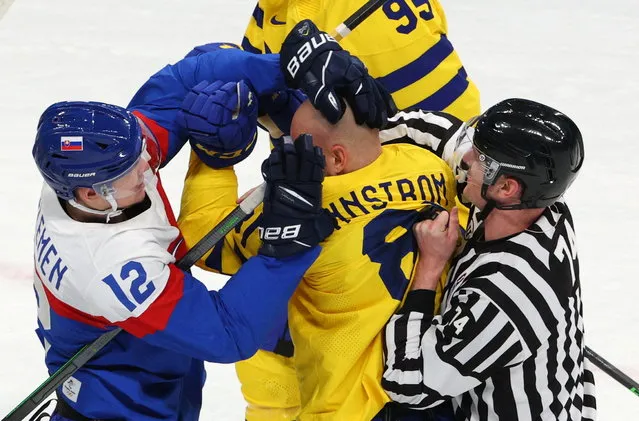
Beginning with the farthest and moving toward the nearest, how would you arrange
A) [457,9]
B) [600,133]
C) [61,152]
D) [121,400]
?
[457,9]
[600,133]
[121,400]
[61,152]

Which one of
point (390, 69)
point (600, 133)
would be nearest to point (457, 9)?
point (600, 133)

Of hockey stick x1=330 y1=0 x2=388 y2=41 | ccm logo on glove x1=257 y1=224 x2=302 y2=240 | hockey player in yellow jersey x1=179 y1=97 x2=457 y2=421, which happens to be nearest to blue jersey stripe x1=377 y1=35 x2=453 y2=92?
hockey stick x1=330 y1=0 x2=388 y2=41

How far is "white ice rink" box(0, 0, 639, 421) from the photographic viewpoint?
3.07 metres

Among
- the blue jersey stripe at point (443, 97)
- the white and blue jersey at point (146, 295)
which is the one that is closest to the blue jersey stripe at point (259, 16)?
the blue jersey stripe at point (443, 97)

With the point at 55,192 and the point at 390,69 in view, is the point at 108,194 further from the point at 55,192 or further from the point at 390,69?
the point at 390,69

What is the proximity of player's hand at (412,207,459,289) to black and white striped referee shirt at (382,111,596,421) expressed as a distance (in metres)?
0.02

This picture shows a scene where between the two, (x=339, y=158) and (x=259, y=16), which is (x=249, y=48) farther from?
(x=339, y=158)

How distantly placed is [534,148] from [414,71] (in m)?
0.74

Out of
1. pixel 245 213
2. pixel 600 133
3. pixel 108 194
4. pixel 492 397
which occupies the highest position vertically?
pixel 108 194

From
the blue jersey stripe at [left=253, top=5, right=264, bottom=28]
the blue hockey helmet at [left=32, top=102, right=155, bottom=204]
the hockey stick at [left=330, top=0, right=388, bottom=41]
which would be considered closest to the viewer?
the blue hockey helmet at [left=32, top=102, right=155, bottom=204]

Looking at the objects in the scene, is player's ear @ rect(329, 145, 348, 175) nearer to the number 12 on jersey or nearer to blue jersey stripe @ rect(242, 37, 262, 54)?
the number 12 on jersey

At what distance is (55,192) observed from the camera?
173 centimetres

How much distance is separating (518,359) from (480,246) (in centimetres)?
20

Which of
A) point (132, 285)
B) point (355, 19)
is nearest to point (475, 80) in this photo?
point (355, 19)
